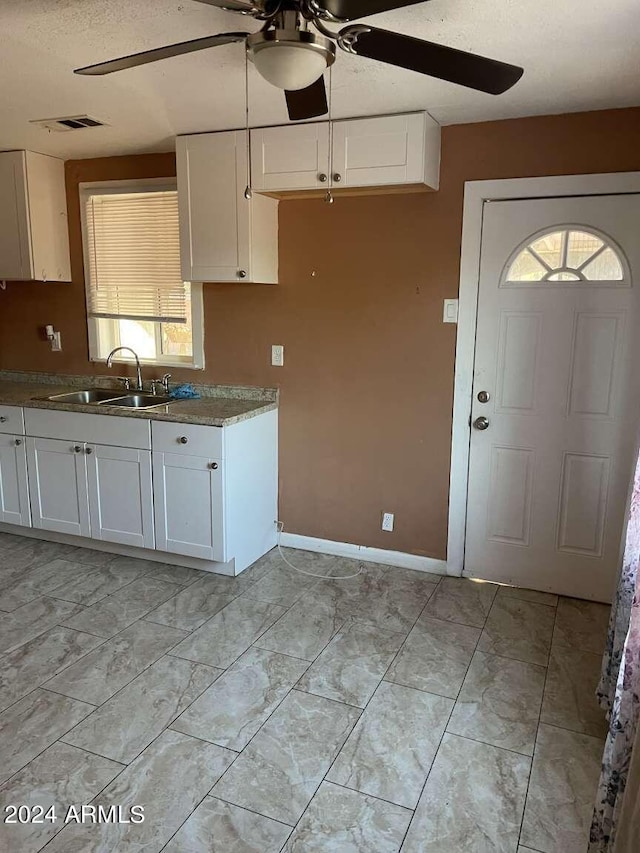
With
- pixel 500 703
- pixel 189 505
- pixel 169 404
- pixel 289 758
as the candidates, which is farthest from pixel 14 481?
pixel 500 703

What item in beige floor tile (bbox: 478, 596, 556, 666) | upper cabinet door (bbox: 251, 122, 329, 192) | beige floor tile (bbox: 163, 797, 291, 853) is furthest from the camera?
upper cabinet door (bbox: 251, 122, 329, 192)

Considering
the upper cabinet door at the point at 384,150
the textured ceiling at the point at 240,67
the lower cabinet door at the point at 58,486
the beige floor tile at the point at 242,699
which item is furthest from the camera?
the lower cabinet door at the point at 58,486

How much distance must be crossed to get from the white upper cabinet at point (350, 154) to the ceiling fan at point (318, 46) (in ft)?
3.67

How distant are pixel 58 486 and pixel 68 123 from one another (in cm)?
198

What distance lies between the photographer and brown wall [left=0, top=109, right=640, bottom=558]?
121 inches

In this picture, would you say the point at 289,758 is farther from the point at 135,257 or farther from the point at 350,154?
the point at 135,257

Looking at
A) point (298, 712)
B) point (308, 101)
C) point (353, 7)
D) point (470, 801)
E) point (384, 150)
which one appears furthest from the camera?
point (384, 150)

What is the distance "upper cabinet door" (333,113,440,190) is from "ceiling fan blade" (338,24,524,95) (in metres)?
1.10

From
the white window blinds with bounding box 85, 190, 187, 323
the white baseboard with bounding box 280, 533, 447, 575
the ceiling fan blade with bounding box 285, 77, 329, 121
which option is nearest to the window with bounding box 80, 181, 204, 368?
the white window blinds with bounding box 85, 190, 187, 323

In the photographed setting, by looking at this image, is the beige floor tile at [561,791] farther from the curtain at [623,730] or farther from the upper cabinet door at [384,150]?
the upper cabinet door at [384,150]

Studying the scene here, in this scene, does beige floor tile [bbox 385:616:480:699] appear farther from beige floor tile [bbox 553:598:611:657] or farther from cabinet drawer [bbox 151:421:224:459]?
cabinet drawer [bbox 151:421:224:459]

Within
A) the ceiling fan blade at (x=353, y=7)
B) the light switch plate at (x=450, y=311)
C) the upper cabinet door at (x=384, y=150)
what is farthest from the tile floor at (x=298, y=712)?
the ceiling fan blade at (x=353, y=7)

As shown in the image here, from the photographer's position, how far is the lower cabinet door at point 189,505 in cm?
331

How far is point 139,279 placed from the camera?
13.1ft
